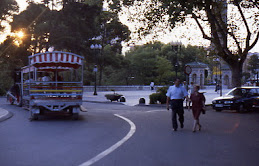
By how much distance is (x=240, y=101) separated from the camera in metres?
19.9

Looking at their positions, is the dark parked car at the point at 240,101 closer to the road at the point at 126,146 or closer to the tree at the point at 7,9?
the road at the point at 126,146

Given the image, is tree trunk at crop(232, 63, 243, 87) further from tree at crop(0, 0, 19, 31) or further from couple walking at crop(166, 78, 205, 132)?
tree at crop(0, 0, 19, 31)

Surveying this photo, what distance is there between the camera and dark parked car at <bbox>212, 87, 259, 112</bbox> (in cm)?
1980

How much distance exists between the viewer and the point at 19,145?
8.19m

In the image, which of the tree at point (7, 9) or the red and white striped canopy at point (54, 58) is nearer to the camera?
the red and white striped canopy at point (54, 58)

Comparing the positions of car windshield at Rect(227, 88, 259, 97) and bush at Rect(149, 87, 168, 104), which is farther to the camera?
bush at Rect(149, 87, 168, 104)

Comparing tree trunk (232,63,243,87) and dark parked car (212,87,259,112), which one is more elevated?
tree trunk (232,63,243,87)

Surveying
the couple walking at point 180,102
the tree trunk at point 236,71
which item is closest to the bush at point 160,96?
the tree trunk at point 236,71

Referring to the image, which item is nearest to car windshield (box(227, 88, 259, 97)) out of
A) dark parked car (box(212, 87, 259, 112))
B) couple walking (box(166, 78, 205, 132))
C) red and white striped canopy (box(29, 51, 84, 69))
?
dark parked car (box(212, 87, 259, 112))

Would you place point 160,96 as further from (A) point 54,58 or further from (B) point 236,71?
(A) point 54,58

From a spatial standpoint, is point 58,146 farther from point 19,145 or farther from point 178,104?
point 178,104

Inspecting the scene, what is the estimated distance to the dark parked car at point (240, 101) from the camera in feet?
65.0

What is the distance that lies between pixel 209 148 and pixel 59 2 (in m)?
38.4

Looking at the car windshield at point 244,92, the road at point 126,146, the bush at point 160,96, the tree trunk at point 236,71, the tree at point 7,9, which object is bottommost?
the road at point 126,146
